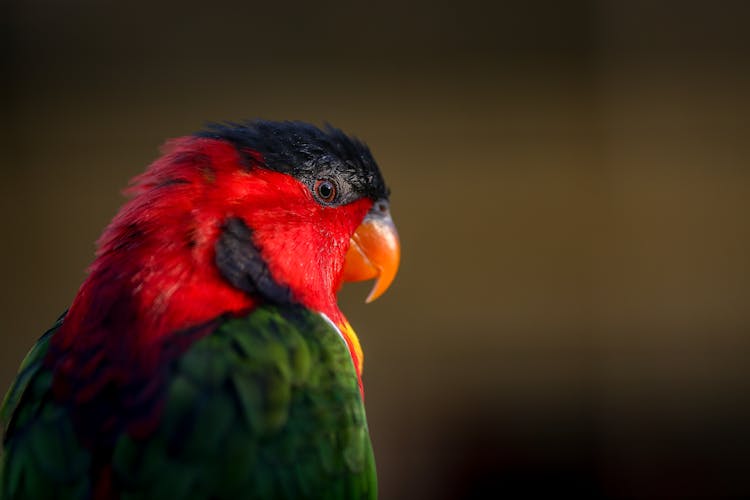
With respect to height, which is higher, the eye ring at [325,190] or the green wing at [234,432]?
the eye ring at [325,190]

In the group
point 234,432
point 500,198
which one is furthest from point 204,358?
point 500,198

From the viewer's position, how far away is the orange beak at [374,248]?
1.43 m

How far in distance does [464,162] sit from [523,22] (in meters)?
0.71

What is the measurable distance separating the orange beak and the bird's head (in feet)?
0.21

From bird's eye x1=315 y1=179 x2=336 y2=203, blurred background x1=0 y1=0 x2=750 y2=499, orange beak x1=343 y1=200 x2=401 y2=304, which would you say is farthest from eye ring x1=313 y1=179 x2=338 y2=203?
blurred background x1=0 y1=0 x2=750 y2=499

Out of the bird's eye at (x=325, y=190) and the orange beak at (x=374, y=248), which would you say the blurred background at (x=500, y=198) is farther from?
the bird's eye at (x=325, y=190)

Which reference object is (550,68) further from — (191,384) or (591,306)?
(191,384)

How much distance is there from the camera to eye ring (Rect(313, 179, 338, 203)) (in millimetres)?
1271

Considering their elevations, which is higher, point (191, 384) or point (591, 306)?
point (191, 384)

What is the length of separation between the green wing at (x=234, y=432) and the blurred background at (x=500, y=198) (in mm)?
2542

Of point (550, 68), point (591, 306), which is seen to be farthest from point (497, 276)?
point (550, 68)

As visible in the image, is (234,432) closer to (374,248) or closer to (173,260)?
(173,260)

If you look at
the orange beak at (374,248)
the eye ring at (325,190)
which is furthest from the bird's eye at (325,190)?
the orange beak at (374,248)

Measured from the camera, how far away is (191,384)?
3.32 ft
